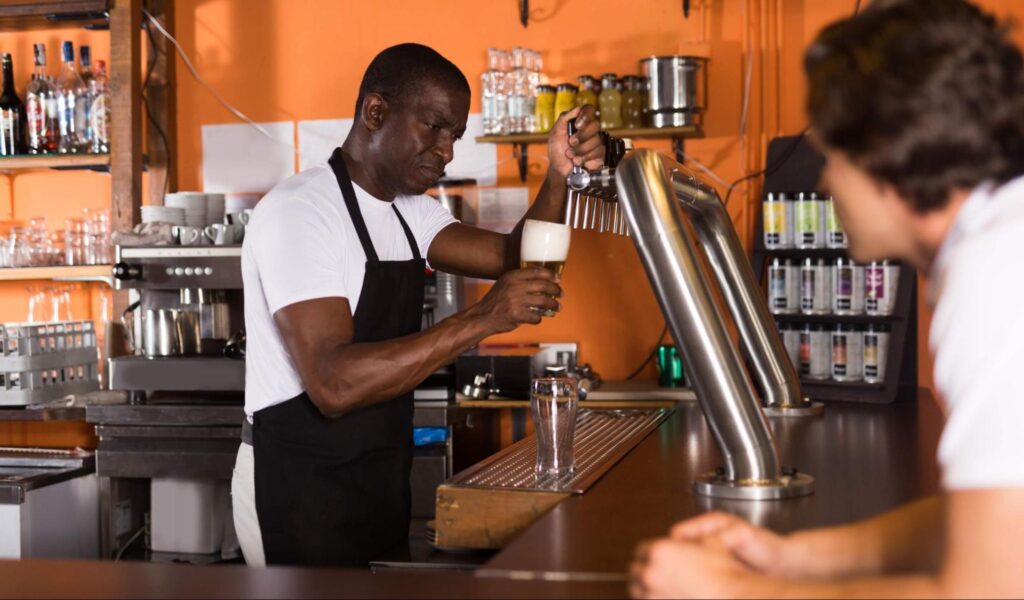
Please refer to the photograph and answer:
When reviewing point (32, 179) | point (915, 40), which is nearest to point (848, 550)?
point (915, 40)

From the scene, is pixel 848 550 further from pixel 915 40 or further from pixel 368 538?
pixel 368 538

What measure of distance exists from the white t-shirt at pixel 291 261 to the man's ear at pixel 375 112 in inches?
4.8

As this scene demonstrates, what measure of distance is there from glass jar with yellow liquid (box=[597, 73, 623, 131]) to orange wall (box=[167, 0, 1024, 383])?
243mm

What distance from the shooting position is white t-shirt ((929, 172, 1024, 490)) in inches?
32.3

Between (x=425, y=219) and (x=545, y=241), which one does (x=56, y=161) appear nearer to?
(x=425, y=219)

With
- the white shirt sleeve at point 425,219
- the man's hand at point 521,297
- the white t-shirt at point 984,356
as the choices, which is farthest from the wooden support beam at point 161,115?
the white t-shirt at point 984,356

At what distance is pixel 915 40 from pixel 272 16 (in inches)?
154

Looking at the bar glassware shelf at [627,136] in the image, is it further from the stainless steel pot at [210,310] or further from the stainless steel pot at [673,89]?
the stainless steel pot at [210,310]

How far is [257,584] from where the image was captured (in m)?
1.17

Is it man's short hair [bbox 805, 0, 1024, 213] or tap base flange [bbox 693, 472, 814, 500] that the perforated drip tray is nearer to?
tap base flange [bbox 693, 472, 814, 500]

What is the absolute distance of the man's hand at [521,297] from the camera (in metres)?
1.89

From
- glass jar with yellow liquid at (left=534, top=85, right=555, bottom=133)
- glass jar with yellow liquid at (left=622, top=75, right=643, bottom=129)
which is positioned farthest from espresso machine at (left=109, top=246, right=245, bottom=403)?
glass jar with yellow liquid at (left=622, top=75, right=643, bottom=129)

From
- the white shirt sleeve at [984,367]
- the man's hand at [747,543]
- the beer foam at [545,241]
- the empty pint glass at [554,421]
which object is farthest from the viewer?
the beer foam at [545,241]

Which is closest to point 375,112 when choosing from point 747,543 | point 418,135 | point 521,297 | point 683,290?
point 418,135
